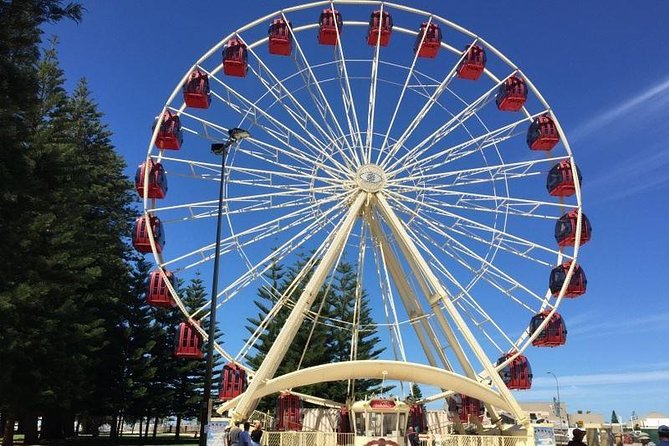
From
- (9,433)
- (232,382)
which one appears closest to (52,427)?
(9,433)

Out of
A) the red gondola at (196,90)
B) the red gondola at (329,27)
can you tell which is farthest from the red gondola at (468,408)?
the red gondola at (329,27)

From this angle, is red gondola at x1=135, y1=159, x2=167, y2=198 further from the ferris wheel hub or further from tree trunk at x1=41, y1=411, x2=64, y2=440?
tree trunk at x1=41, y1=411, x2=64, y2=440

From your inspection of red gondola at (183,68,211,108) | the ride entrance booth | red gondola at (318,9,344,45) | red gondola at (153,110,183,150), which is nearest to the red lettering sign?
the ride entrance booth

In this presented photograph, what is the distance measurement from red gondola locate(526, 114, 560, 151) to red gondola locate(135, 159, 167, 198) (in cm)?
1529

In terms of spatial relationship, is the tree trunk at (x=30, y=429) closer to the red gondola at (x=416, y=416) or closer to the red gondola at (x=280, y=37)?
the red gondola at (x=416, y=416)

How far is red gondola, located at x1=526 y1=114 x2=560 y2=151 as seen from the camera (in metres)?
26.1

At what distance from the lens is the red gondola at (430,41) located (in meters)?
27.5

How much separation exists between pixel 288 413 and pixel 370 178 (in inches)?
385

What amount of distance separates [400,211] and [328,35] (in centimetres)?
847

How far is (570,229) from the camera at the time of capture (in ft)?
80.6

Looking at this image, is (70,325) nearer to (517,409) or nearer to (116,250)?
(116,250)

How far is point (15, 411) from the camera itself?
2962 cm

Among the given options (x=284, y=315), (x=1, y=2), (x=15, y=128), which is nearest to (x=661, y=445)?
(x=15, y=128)

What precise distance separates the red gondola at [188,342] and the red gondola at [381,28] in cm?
1479
